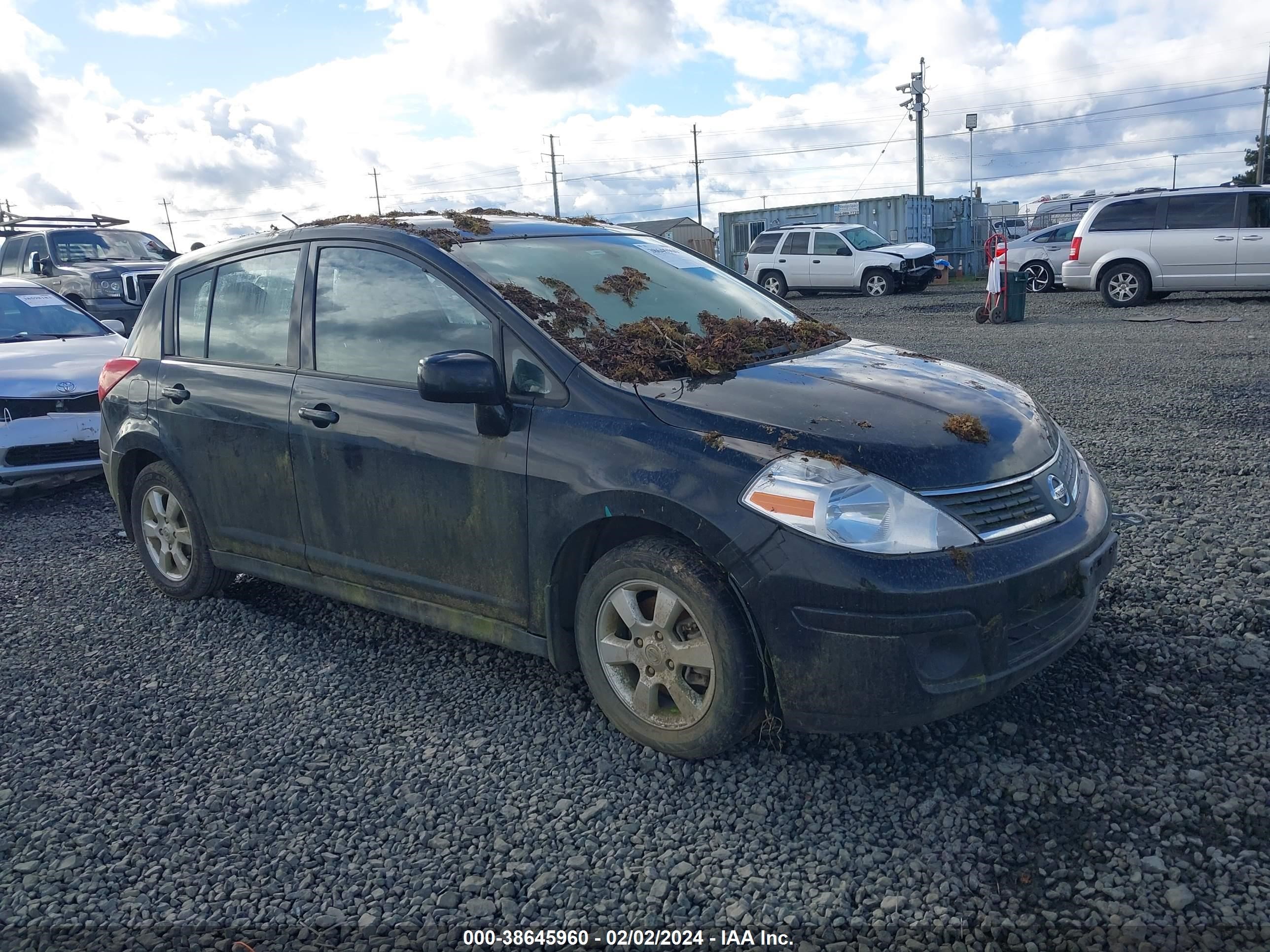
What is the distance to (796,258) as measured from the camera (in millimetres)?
24391

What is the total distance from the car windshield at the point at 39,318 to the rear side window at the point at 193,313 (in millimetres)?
4509

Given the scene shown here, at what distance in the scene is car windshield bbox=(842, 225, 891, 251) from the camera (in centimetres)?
2392

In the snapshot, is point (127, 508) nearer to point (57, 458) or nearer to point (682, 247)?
point (57, 458)

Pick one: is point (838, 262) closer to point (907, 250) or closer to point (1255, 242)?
point (907, 250)

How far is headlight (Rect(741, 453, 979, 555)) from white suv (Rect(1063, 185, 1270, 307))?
657 inches

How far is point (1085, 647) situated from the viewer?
383 cm

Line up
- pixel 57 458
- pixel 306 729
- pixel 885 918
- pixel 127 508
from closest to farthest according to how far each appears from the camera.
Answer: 1. pixel 885 918
2. pixel 306 729
3. pixel 127 508
4. pixel 57 458

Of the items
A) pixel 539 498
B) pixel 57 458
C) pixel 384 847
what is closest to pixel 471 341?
pixel 539 498

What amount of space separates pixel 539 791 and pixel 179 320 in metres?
3.08

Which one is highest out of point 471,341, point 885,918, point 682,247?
point 682,247

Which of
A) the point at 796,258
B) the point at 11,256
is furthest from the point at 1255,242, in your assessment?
the point at 11,256

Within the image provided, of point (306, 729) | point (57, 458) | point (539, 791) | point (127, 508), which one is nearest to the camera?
point (539, 791)

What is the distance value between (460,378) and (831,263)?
71.5 feet

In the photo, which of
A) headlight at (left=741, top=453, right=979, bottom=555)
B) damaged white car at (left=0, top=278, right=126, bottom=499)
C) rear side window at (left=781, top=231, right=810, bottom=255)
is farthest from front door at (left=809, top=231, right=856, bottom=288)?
headlight at (left=741, top=453, right=979, bottom=555)
